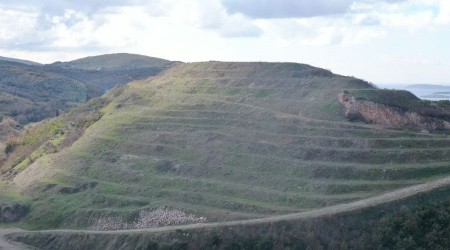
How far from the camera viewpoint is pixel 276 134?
5925 cm

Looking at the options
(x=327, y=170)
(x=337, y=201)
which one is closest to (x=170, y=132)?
(x=327, y=170)

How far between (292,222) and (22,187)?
116 feet

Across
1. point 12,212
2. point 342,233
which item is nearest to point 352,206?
point 342,233

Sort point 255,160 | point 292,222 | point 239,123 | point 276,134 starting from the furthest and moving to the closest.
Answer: point 239,123 < point 276,134 < point 255,160 < point 292,222

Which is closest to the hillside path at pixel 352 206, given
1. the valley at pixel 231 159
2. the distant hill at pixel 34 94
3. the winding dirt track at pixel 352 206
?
the winding dirt track at pixel 352 206

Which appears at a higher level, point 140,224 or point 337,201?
point 337,201

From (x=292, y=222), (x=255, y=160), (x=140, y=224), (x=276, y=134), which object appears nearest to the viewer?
(x=292, y=222)

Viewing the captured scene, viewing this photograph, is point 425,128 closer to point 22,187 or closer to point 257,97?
point 257,97

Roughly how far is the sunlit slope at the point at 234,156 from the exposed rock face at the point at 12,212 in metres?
1.09

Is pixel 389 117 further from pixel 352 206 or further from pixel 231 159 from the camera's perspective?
pixel 352 206

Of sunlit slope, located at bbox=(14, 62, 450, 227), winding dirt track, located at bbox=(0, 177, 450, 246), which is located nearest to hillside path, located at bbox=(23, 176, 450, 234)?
winding dirt track, located at bbox=(0, 177, 450, 246)

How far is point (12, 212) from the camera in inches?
2301

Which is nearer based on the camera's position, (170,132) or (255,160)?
(255,160)

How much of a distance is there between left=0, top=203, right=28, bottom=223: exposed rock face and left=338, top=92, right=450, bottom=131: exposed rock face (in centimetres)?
3377
